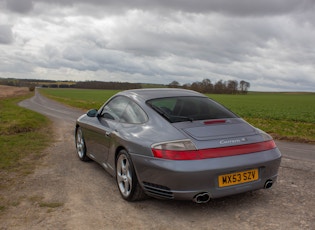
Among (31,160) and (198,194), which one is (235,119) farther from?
(31,160)

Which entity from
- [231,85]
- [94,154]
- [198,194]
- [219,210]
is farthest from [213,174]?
[231,85]

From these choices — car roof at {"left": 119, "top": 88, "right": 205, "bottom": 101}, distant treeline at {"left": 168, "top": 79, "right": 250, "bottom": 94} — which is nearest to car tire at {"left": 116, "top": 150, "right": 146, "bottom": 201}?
car roof at {"left": 119, "top": 88, "right": 205, "bottom": 101}

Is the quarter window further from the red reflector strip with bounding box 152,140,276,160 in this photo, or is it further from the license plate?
the license plate

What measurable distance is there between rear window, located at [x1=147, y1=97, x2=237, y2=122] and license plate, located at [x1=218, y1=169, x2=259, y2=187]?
876 millimetres

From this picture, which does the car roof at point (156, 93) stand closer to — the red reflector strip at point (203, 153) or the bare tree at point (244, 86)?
the red reflector strip at point (203, 153)

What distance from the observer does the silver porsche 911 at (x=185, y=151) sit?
3.29 m

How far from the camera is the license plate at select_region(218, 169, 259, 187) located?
3.32m

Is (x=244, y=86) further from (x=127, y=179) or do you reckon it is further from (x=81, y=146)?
(x=127, y=179)

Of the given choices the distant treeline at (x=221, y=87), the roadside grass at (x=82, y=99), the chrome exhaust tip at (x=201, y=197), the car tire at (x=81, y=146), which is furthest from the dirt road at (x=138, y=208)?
the distant treeline at (x=221, y=87)

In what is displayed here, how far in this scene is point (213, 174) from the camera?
325cm

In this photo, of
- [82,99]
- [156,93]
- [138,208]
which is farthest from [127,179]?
[82,99]

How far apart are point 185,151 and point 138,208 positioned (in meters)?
1.01

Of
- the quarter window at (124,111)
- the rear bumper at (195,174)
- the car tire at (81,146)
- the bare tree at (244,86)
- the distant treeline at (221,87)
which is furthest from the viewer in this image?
the bare tree at (244,86)

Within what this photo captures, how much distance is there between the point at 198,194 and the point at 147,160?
2.26 ft
